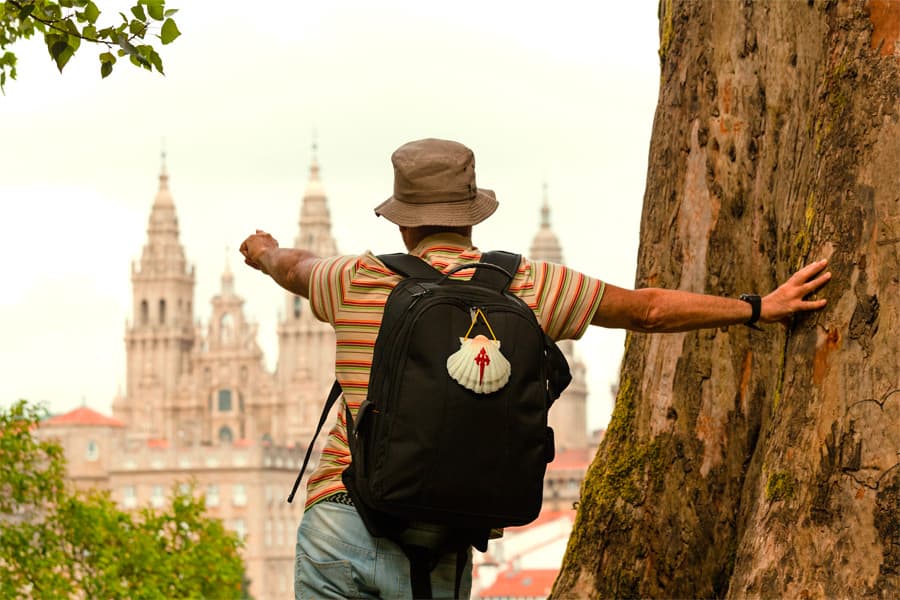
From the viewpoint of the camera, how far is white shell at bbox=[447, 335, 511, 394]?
4.04 metres

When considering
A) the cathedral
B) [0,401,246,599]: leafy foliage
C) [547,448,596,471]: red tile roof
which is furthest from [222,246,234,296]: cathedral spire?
[0,401,246,599]: leafy foliage

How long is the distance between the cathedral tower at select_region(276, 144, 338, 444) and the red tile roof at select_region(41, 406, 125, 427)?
9506mm

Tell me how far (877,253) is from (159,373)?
113738 mm

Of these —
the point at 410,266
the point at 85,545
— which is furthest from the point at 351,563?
the point at 85,545

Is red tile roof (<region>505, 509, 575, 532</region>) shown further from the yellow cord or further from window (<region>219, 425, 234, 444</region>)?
the yellow cord

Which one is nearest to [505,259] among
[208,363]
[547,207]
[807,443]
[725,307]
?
[725,307]

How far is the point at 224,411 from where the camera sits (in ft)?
370

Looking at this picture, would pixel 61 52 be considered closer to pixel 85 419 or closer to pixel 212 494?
pixel 212 494

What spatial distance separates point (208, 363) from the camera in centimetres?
11350

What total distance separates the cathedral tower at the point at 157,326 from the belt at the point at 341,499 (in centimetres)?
11222

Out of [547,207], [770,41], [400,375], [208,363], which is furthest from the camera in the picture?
[547,207]

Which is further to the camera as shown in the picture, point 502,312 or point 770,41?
point 770,41

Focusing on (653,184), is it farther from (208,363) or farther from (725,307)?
(208,363)

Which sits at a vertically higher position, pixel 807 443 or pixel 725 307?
pixel 725 307
